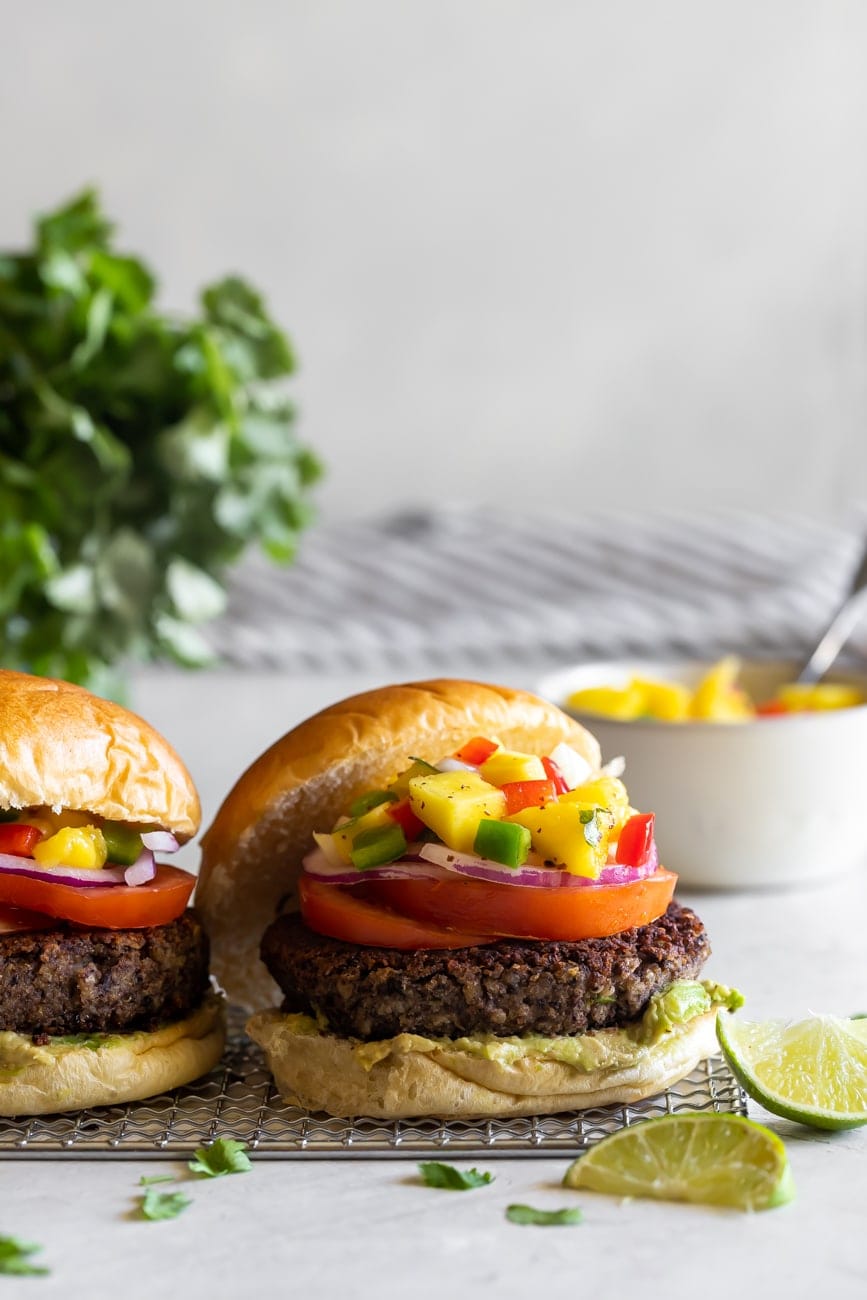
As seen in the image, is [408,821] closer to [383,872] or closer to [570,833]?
[383,872]

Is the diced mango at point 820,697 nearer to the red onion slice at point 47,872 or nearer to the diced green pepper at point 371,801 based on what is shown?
Answer: the diced green pepper at point 371,801

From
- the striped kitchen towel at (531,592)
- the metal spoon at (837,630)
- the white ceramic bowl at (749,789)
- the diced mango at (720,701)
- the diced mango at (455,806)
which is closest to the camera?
the diced mango at (455,806)

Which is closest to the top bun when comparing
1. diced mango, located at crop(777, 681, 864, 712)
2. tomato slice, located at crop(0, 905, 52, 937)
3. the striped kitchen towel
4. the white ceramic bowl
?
tomato slice, located at crop(0, 905, 52, 937)

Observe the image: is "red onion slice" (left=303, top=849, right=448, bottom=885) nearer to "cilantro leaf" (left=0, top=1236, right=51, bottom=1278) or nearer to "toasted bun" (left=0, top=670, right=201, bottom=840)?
"toasted bun" (left=0, top=670, right=201, bottom=840)

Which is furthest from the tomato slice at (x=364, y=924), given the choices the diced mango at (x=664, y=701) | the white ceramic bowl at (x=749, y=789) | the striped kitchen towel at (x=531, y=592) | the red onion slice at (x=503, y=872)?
the striped kitchen towel at (x=531, y=592)

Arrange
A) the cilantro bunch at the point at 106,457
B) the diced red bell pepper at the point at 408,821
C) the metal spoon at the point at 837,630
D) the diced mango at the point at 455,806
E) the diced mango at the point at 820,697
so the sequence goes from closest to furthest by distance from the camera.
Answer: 1. the diced mango at the point at 455,806
2. the diced red bell pepper at the point at 408,821
3. the diced mango at the point at 820,697
4. the metal spoon at the point at 837,630
5. the cilantro bunch at the point at 106,457

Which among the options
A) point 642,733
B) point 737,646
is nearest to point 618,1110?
point 642,733
